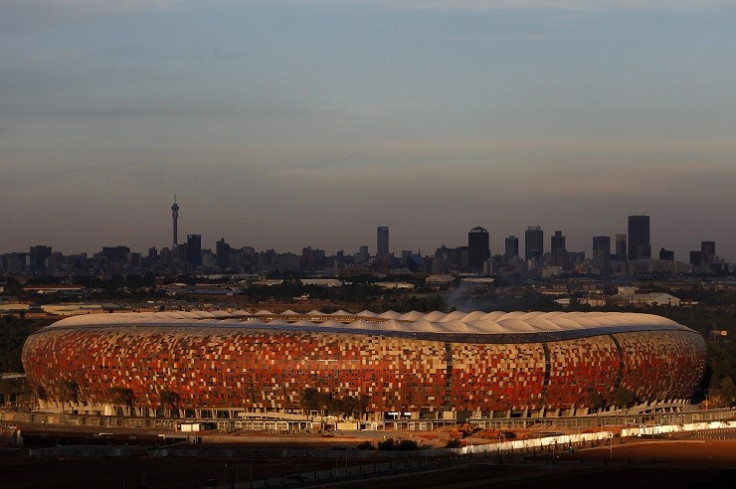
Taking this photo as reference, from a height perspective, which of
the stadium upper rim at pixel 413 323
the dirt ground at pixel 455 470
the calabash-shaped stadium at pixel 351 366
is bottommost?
the dirt ground at pixel 455 470

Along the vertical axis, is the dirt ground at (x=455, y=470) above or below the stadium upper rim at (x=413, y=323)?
below

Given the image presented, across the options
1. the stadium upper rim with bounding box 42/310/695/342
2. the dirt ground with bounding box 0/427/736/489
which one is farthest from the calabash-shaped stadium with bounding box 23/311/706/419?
the dirt ground with bounding box 0/427/736/489

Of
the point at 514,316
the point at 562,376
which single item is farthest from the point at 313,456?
the point at 514,316

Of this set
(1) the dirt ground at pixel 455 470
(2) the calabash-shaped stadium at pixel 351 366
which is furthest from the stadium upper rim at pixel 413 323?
(1) the dirt ground at pixel 455 470

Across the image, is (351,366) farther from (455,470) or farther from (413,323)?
(455,470)

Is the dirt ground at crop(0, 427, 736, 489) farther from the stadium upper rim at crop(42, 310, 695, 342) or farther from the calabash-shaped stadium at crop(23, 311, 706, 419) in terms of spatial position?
the stadium upper rim at crop(42, 310, 695, 342)

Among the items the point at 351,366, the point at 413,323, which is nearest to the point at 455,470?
the point at 351,366

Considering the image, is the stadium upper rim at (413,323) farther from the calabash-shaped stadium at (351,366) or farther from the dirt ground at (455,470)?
the dirt ground at (455,470)
